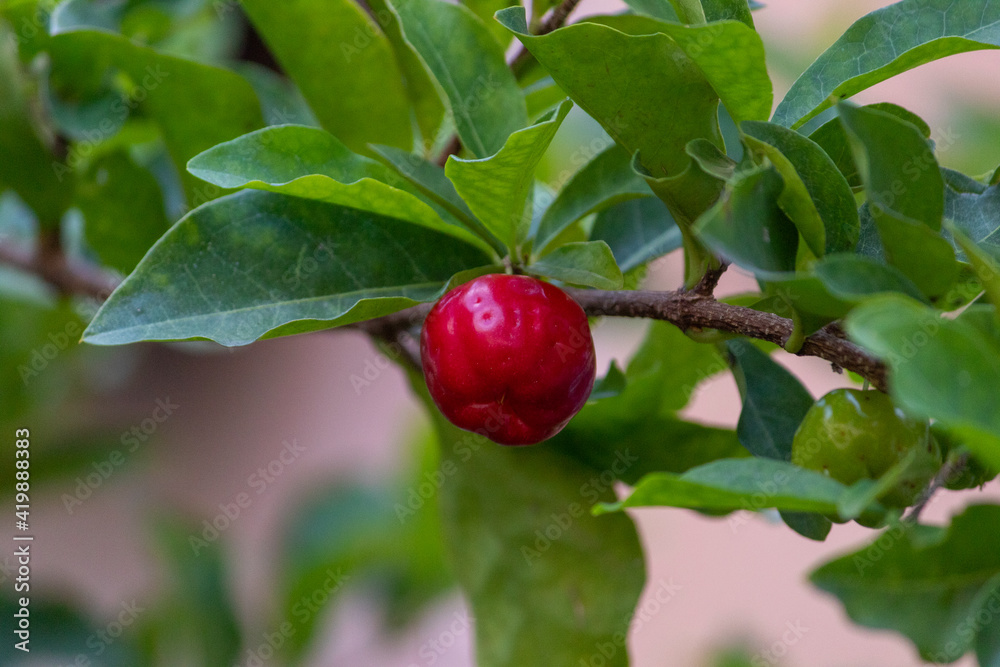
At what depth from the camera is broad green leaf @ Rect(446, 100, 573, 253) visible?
40cm

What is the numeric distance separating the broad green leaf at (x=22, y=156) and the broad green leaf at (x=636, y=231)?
1.66 feet

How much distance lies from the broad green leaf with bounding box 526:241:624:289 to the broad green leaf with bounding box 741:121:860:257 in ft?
0.30

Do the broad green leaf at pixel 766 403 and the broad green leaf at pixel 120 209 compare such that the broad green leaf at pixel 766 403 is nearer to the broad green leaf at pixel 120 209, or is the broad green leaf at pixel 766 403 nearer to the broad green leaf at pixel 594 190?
the broad green leaf at pixel 594 190

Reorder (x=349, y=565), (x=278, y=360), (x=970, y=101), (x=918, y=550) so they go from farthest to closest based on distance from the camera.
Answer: (x=278, y=360) < (x=970, y=101) < (x=349, y=565) < (x=918, y=550)

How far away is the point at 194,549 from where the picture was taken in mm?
1193

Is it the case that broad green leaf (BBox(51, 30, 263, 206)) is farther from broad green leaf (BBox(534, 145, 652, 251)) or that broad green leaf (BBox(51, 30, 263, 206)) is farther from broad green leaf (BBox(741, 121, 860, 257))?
broad green leaf (BBox(741, 121, 860, 257))

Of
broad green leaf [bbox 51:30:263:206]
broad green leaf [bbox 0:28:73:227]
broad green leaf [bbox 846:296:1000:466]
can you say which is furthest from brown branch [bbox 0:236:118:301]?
broad green leaf [bbox 846:296:1000:466]

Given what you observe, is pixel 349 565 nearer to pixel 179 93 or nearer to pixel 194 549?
pixel 194 549

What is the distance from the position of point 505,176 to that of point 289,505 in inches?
46.6

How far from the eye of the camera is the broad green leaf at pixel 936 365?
0.90ft

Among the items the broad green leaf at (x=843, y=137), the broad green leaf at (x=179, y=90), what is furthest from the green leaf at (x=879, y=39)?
the broad green leaf at (x=179, y=90)

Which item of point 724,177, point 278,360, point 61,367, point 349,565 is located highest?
point 724,177

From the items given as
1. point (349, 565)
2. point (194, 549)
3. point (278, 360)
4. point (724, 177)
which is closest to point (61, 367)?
point (194, 549)

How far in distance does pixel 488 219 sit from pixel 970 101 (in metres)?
1.30
